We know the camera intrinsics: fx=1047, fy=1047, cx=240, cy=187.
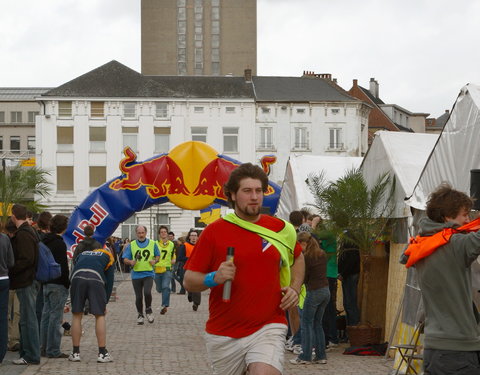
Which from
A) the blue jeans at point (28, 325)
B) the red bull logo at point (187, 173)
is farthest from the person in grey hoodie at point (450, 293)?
the red bull logo at point (187, 173)

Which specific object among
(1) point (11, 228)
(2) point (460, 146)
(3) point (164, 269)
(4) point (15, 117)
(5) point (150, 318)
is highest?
(4) point (15, 117)

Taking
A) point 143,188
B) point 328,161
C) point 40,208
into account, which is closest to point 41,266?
point 143,188

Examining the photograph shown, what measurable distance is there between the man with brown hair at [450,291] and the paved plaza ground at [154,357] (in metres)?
6.26

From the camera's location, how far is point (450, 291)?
616 cm

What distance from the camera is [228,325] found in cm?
632

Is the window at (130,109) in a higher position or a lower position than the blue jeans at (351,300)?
higher

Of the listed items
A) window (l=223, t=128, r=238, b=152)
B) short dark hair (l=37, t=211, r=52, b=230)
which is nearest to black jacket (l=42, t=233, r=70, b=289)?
short dark hair (l=37, t=211, r=52, b=230)

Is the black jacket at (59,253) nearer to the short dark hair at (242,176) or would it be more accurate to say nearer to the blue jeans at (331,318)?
the blue jeans at (331,318)

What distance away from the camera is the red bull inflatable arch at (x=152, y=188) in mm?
19547

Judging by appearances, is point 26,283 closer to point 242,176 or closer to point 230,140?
point 242,176

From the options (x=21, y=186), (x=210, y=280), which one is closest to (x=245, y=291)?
(x=210, y=280)

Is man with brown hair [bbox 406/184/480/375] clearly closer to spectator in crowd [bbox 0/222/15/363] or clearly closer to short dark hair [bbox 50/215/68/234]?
spectator in crowd [bbox 0/222/15/363]

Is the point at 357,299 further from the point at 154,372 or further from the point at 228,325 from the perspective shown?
the point at 228,325

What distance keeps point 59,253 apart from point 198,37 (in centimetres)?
10051
